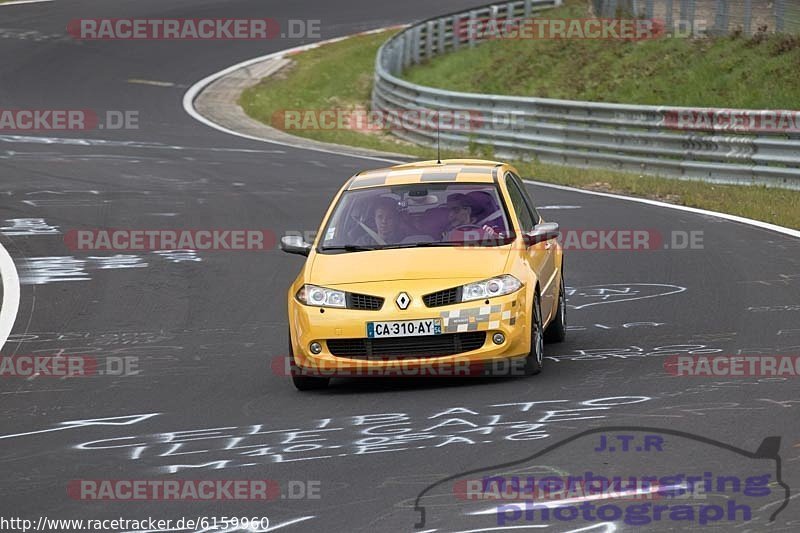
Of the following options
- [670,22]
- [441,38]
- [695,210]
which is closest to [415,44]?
[441,38]

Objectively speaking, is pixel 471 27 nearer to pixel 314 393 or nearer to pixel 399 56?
pixel 399 56

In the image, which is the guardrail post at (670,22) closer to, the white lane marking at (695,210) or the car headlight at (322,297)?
the white lane marking at (695,210)

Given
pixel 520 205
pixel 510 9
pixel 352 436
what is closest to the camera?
pixel 352 436

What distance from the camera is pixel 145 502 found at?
23.1 feet

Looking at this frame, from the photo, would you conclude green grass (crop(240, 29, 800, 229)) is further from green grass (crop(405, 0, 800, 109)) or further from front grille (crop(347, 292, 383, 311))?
front grille (crop(347, 292, 383, 311))

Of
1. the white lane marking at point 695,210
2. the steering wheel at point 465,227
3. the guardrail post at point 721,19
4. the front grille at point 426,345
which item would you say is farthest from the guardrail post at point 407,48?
the front grille at point 426,345

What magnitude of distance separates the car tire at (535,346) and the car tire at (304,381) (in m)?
1.37

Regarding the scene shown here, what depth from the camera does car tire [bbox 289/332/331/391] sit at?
32.6 feet

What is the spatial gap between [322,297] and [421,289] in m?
0.71

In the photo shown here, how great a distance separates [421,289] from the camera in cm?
973

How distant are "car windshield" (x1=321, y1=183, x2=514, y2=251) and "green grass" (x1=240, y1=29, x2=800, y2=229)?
749cm

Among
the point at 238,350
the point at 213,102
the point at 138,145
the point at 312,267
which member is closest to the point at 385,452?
the point at 312,267

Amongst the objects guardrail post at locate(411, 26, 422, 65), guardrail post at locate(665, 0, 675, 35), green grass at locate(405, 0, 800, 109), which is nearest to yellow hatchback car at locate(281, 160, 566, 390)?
green grass at locate(405, 0, 800, 109)

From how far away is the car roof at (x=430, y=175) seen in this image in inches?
440
